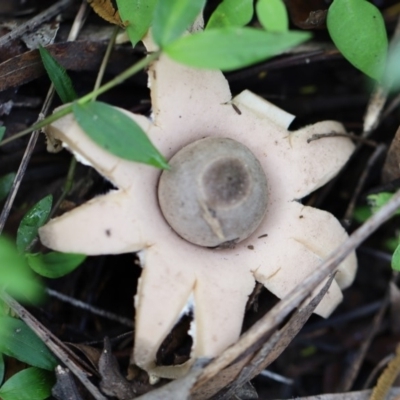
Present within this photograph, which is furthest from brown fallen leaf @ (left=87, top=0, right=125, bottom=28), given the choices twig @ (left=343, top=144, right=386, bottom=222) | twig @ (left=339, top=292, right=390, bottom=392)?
twig @ (left=339, top=292, right=390, bottom=392)

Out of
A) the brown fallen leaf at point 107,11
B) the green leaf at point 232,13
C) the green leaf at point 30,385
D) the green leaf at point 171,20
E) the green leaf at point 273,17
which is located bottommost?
the green leaf at point 30,385

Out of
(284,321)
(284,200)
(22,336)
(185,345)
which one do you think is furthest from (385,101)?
(22,336)

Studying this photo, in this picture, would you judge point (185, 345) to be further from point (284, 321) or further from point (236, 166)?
point (236, 166)

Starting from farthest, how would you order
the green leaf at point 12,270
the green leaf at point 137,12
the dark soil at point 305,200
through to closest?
the dark soil at point 305,200
the green leaf at point 137,12
the green leaf at point 12,270

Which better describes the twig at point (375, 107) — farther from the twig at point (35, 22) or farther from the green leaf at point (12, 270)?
the green leaf at point (12, 270)

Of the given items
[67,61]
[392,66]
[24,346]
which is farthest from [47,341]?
[392,66]

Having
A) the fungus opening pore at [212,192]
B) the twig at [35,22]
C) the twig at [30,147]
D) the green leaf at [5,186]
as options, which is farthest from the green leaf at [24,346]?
the twig at [35,22]

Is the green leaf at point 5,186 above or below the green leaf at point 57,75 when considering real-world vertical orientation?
below
